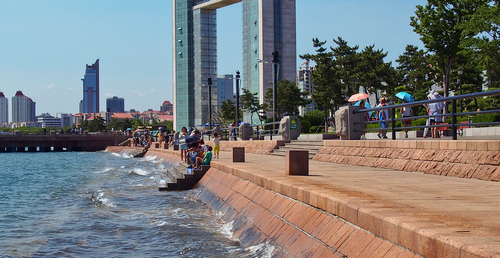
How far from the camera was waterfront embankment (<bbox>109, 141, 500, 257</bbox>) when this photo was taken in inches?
157

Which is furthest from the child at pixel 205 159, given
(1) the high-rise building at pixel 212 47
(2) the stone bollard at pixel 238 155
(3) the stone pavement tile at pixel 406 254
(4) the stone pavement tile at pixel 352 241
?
(1) the high-rise building at pixel 212 47

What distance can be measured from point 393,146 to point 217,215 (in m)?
4.30

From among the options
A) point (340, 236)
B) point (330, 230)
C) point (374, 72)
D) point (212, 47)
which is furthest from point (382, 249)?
point (212, 47)

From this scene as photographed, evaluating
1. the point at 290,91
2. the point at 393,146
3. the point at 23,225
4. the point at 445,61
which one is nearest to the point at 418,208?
the point at 393,146

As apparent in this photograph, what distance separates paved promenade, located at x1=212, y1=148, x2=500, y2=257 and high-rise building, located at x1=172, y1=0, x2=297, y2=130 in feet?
259

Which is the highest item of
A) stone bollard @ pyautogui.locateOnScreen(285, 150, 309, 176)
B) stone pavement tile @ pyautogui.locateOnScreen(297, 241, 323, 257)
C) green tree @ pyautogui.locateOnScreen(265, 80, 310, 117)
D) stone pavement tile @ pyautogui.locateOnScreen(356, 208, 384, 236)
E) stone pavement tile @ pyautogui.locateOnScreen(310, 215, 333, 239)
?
green tree @ pyautogui.locateOnScreen(265, 80, 310, 117)

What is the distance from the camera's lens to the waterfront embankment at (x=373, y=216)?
398 centimetres

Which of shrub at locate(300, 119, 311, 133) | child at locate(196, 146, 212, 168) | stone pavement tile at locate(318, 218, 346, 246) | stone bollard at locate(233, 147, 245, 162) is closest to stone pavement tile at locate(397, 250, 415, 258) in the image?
stone pavement tile at locate(318, 218, 346, 246)

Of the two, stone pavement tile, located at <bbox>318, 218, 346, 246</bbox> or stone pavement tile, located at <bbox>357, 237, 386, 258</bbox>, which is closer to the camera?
stone pavement tile, located at <bbox>357, 237, 386, 258</bbox>

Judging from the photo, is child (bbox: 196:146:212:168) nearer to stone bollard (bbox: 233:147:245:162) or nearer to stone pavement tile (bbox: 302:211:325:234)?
stone bollard (bbox: 233:147:245:162)

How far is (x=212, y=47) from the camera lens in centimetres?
10381

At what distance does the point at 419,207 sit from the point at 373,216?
757 millimetres

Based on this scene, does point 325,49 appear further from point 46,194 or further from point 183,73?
point 183,73

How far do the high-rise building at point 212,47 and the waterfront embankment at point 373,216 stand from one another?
257 ft
